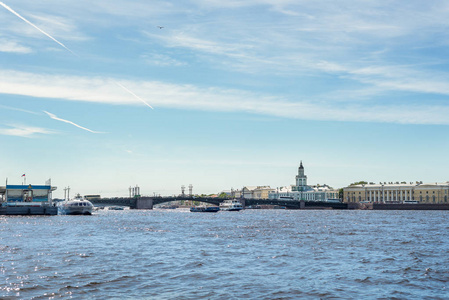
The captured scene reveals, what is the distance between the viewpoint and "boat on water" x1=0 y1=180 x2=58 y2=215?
347 feet

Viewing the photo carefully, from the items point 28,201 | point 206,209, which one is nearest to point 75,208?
point 28,201

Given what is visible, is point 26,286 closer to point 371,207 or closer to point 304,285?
point 304,285

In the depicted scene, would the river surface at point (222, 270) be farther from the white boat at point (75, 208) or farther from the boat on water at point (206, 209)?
the boat on water at point (206, 209)

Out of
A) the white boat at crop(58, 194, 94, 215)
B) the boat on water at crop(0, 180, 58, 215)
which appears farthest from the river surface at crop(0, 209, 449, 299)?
the white boat at crop(58, 194, 94, 215)

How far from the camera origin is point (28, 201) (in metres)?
112

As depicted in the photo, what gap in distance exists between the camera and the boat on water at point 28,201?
347 feet

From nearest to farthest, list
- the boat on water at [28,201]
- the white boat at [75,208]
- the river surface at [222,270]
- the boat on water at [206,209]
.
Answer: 1. the river surface at [222,270]
2. the boat on water at [28,201]
3. the white boat at [75,208]
4. the boat on water at [206,209]

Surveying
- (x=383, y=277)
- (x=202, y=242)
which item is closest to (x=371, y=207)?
(x=202, y=242)

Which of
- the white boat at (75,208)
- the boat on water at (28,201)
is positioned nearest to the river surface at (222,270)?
the boat on water at (28,201)

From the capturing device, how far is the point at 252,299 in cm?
1877

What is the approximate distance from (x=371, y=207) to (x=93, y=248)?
174682 mm

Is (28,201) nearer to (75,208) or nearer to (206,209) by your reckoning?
(75,208)

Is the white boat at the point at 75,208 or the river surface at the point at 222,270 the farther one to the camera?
the white boat at the point at 75,208

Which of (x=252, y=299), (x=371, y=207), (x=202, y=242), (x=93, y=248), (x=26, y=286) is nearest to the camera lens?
(x=252, y=299)
